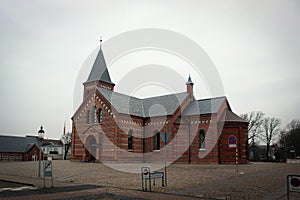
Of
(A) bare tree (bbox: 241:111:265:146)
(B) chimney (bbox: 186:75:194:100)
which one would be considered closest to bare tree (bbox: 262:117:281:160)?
(A) bare tree (bbox: 241:111:265:146)

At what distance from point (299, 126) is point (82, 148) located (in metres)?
70.2

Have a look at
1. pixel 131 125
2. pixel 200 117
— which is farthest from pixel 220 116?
pixel 131 125

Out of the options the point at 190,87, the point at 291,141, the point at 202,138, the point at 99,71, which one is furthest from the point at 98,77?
the point at 291,141

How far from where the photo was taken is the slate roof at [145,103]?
38.5 meters

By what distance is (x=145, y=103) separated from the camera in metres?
44.9

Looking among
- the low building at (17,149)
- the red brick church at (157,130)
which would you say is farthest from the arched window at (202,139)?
the low building at (17,149)

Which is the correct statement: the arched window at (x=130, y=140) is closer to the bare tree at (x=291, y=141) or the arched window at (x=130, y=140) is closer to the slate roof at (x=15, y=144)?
the slate roof at (x=15, y=144)

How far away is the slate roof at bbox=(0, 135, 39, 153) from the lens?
69.9 metres

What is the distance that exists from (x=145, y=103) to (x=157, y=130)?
23.1ft

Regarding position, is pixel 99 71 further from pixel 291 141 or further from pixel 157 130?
pixel 291 141

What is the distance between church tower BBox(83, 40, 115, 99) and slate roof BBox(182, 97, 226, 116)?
14.7 metres

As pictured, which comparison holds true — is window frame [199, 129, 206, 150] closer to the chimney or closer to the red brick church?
Result: the red brick church

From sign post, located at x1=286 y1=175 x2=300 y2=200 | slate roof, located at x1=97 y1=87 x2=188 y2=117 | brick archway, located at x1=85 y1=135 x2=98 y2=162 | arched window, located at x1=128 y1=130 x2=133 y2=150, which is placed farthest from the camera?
slate roof, located at x1=97 y1=87 x2=188 y2=117

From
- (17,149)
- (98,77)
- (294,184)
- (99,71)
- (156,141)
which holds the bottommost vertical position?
(17,149)
